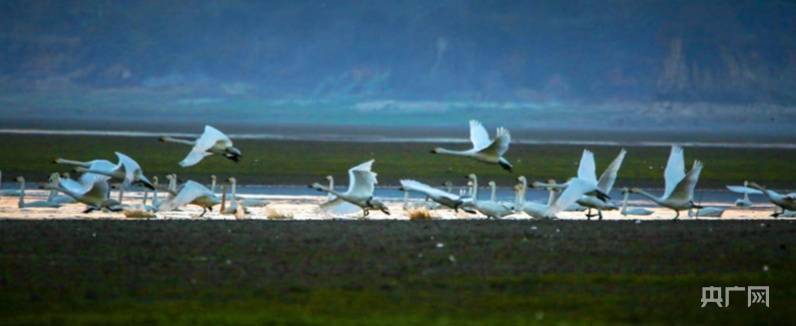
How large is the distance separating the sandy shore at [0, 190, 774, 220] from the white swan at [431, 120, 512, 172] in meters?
0.97

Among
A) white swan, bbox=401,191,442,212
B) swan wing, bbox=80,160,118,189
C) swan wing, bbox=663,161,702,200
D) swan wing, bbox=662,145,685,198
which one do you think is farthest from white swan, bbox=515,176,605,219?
swan wing, bbox=80,160,118,189

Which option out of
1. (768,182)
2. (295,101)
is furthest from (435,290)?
(295,101)

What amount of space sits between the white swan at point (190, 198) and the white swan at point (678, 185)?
22.3ft

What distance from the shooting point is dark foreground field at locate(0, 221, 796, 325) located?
54.9ft

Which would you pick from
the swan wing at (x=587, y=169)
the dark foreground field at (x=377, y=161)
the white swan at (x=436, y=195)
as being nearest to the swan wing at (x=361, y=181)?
the white swan at (x=436, y=195)

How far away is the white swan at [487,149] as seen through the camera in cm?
2809

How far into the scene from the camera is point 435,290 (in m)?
18.1

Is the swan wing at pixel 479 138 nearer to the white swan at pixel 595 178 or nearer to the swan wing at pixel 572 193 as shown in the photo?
the white swan at pixel 595 178

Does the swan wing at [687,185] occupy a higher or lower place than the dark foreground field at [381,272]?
higher

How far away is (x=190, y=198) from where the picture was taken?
27766mm

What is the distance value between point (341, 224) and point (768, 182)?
26.5m

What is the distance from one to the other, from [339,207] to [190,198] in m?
2.76

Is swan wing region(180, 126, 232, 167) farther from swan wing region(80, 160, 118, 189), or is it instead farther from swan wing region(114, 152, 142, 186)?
swan wing region(80, 160, 118, 189)

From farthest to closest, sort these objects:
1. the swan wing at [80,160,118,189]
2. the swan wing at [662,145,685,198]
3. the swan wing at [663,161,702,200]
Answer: the swan wing at [80,160,118,189]
the swan wing at [662,145,685,198]
the swan wing at [663,161,702,200]
